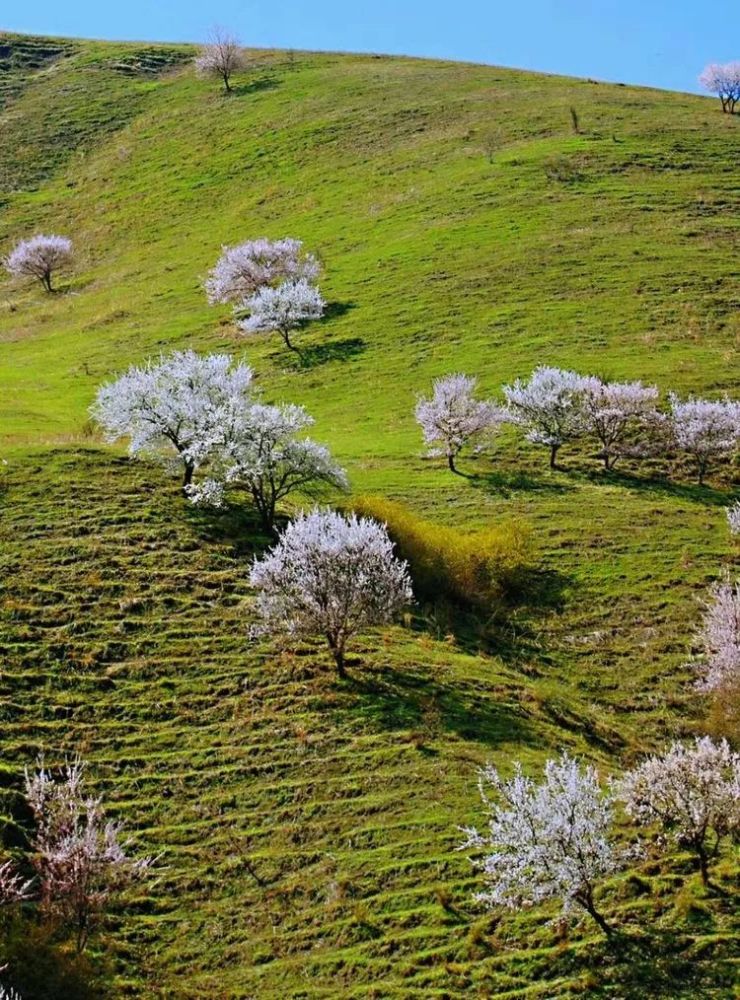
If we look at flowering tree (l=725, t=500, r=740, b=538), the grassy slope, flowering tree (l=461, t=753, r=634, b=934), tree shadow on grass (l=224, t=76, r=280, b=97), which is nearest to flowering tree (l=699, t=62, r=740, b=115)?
the grassy slope

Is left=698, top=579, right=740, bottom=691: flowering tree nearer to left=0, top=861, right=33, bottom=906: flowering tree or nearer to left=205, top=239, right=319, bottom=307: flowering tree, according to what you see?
left=0, top=861, right=33, bottom=906: flowering tree

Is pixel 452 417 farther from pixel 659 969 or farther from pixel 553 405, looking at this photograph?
pixel 659 969

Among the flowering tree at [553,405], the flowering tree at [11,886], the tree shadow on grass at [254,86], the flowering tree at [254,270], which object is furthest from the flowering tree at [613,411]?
the tree shadow on grass at [254,86]

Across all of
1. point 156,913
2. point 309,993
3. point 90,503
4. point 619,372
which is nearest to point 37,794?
point 156,913

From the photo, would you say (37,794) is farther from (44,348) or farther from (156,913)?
(44,348)

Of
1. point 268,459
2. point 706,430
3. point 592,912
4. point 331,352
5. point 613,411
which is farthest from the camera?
point 331,352

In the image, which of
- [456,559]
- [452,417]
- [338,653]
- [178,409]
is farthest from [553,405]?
[338,653]

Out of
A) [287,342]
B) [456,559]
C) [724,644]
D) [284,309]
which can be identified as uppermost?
[284,309]
